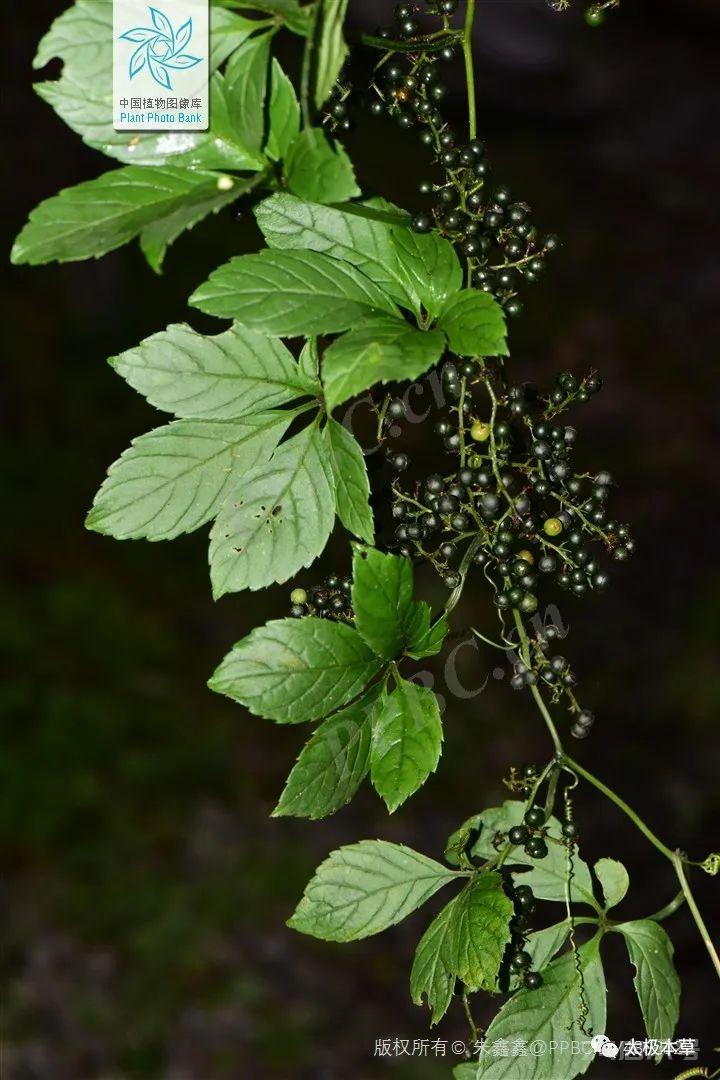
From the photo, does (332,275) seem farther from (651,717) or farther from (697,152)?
(697,152)

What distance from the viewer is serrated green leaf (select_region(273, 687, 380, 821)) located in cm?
77

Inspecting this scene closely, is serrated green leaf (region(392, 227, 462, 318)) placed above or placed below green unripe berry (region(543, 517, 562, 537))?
above

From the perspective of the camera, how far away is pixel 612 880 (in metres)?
0.94

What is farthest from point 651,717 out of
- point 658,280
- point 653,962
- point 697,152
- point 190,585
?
point 697,152

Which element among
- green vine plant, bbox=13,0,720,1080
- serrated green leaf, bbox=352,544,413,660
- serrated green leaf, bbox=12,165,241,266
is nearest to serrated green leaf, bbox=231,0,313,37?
green vine plant, bbox=13,0,720,1080

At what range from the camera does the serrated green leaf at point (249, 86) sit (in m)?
0.66

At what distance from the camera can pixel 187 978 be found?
339 centimetres

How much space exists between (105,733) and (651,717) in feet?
6.81

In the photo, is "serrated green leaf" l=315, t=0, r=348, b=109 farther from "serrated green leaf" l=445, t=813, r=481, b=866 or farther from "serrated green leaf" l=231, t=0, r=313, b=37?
"serrated green leaf" l=445, t=813, r=481, b=866

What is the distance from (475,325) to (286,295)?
0.12 meters

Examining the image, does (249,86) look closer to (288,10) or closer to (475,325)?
(288,10)

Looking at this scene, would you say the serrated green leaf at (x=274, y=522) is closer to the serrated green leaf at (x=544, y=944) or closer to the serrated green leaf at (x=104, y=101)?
the serrated green leaf at (x=104, y=101)

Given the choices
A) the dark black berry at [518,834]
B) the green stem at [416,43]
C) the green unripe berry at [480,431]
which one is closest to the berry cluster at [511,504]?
the green unripe berry at [480,431]

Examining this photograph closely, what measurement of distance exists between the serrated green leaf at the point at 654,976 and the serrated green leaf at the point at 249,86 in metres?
0.65
